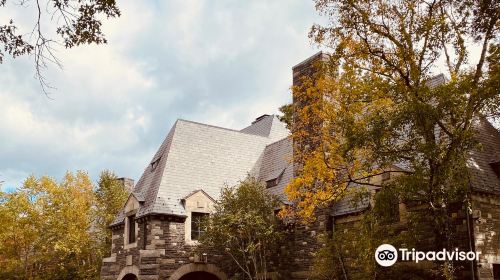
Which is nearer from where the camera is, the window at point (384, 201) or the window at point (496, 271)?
the window at point (384, 201)

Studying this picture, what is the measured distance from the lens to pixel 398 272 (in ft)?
48.4

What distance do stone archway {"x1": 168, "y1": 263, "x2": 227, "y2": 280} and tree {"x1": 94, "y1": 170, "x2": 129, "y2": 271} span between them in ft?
34.6

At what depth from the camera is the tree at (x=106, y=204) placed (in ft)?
104

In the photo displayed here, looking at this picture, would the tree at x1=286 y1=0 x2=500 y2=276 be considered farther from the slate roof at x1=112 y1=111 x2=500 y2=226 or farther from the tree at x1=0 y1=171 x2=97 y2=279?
the tree at x1=0 y1=171 x2=97 y2=279

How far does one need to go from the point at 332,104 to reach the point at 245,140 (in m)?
11.5

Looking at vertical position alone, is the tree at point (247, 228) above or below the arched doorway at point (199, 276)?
above

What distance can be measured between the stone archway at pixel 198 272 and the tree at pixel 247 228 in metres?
1.33

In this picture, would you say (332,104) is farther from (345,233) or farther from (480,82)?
(480,82)

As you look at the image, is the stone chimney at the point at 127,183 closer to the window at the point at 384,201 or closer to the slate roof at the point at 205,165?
the slate roof at the point at 205,165

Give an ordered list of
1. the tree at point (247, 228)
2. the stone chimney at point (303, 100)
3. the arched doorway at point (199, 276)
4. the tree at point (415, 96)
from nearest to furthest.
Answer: the tree at point (415, 96) → the tree at point (247, 228) → the stone chimney at point (303, 100) → the arched doorway at point (199, 276)

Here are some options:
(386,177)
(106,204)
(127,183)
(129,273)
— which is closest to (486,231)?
(386,177)

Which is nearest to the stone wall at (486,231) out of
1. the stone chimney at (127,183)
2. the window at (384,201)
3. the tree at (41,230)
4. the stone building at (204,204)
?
the stone building at (204,204)

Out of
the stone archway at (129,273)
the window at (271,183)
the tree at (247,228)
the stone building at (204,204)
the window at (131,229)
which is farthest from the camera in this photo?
the window at (271,183)

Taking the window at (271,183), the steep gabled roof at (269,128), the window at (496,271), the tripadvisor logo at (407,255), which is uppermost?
the steep gabled roof at (269,128)
